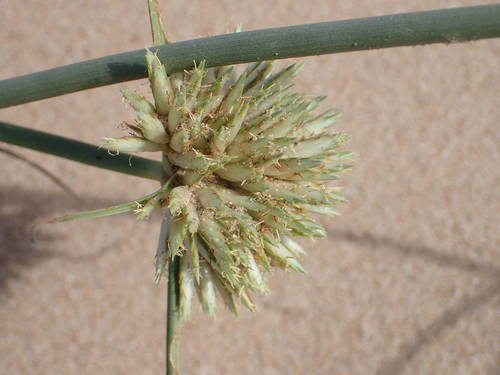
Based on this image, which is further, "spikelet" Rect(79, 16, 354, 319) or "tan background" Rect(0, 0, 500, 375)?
"tan background" Rect(0, 0, 500, 375)

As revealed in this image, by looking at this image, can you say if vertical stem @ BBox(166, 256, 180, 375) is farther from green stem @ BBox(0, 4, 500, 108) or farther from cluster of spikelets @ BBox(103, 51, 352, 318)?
green stem @ BBox(0, 4, 500, 108)

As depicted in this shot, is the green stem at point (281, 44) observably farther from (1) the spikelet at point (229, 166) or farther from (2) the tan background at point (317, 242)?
(2) the tan background at point (317, 242)

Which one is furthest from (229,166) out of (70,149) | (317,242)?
(317,242)

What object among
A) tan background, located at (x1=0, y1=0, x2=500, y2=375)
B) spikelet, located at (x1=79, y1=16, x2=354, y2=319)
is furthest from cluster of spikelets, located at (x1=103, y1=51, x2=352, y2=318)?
tan background, located at (x1=0, y1=0, x2=500, y2=375)

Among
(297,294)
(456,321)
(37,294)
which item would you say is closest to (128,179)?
(37,294)

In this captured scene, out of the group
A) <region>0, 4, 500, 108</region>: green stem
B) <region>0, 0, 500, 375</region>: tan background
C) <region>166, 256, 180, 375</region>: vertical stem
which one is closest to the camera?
<region>0, 4, 500, 108</region>: green stem

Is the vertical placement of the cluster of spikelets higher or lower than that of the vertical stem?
higher

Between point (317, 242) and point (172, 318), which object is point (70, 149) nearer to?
point (172, 318)
